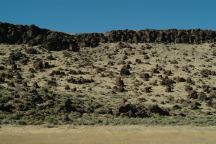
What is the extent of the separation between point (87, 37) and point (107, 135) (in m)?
55.7

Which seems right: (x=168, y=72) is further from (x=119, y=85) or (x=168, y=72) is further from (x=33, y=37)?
(x=33, y=37)

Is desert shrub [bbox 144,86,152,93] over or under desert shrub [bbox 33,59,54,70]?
under

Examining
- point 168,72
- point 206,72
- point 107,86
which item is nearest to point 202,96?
point 107,86

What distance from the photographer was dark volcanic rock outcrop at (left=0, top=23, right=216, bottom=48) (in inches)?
3356

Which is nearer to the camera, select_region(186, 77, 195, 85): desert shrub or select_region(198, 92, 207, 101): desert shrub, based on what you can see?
select_region(198, 92, 207, 101): desert shrub

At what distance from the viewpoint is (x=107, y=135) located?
37469 millimetres

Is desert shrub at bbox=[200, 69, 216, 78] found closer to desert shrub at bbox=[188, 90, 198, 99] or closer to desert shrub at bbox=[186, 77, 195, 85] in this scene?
desert shrub at bbox=[186, 77, 195, 85]

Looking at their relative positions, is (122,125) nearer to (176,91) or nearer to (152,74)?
(176,91)

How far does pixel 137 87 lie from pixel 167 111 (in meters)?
A: 13.7

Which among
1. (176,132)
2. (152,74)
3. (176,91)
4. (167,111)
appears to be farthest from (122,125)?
(152,74)

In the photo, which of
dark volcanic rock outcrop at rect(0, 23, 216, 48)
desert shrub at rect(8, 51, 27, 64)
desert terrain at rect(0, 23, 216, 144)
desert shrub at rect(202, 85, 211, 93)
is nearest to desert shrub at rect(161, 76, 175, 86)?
desert terrain at rect(0, 23, 216, 144)

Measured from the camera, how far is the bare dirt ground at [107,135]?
113 feet

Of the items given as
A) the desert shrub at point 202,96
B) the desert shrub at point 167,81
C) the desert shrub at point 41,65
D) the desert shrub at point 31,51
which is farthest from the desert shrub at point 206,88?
the desert shrub at point 31,51

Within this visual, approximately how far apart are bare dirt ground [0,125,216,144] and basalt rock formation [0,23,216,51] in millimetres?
44230
